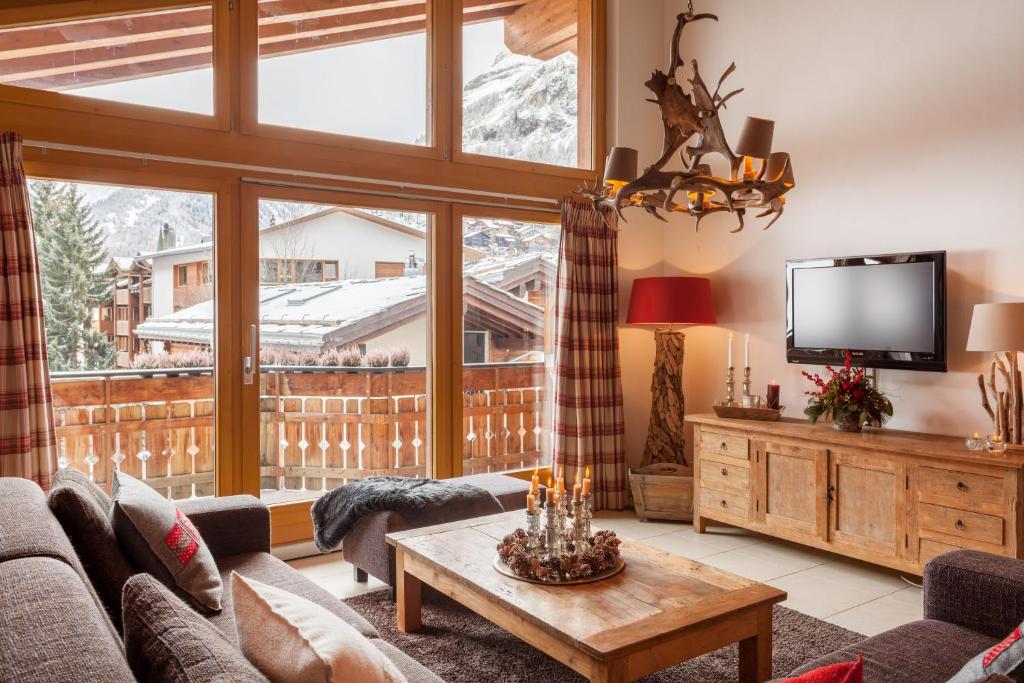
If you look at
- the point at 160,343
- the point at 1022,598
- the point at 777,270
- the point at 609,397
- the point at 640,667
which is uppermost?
the point at 777,270

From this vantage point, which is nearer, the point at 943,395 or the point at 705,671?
the point at 705,671

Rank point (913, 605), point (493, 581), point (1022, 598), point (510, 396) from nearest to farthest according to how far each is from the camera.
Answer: point (1022, 598) < point (493, 581) < point (913, 605) < point (510, 396)

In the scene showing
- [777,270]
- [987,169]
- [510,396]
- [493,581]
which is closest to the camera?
[493,581]

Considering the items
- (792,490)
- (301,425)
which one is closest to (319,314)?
(301,425)

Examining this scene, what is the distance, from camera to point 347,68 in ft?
14.2

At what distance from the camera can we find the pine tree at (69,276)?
3545 mm

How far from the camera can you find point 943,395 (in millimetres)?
3889

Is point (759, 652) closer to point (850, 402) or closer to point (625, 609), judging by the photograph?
point (625, 609)

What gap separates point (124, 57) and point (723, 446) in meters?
3.86

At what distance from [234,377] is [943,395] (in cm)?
373

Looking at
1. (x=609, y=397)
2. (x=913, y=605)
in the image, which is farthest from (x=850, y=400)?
(x=609, y=397)

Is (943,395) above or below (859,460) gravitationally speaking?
above

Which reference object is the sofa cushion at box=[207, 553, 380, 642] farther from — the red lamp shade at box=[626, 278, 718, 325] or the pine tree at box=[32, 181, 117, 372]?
the red lamp shade at box=[626, 278, 718, 325]

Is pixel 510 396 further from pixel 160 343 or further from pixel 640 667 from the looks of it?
pixel 640 667
